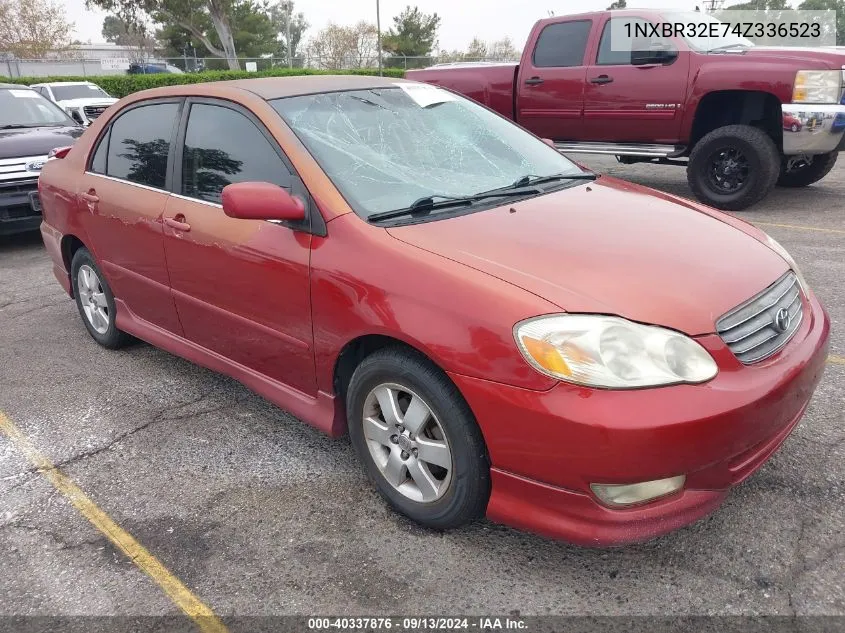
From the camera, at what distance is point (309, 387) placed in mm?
2922

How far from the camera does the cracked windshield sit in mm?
2854

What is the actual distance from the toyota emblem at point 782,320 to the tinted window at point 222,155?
1.90m

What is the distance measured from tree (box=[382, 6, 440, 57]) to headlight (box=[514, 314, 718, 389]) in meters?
52.3

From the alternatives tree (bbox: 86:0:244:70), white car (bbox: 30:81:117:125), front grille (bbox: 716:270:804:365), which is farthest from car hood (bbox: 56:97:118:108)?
tree (bbox: 86:0:244:70)

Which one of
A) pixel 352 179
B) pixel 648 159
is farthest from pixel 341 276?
pixel 648 159

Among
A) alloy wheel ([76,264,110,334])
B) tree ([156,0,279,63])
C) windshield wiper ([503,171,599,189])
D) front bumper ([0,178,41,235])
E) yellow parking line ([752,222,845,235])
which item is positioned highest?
tree ([156,0,279,63])

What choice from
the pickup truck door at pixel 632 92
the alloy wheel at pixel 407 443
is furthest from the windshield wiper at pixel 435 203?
the pickup truck door at pixel 632 92

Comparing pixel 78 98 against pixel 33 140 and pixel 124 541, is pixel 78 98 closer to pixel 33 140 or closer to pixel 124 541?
pixel 33 140

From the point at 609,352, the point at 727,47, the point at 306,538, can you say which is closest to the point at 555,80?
the point at 727,47

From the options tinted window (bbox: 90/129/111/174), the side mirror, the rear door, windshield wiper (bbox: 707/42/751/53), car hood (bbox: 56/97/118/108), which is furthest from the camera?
car hood (bbox: 56/97/118/108)

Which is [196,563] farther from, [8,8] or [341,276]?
[8,8]

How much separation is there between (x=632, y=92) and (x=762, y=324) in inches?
241

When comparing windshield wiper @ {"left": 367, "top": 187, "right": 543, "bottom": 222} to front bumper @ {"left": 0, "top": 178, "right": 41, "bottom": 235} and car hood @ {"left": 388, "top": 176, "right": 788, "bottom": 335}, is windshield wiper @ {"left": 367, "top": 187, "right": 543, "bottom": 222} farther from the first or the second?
front bumper @ {"left": 0, "top": 178, "right": 41, "bottom": 235}

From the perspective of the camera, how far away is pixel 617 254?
2463 mm
